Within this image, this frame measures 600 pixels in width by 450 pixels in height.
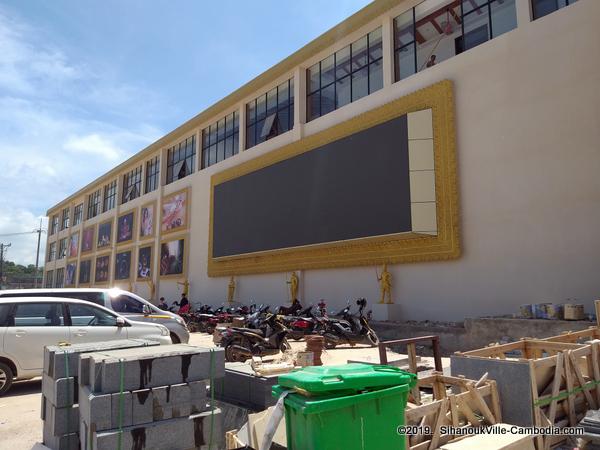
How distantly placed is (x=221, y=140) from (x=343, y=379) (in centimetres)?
2413

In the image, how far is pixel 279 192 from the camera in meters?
19.1

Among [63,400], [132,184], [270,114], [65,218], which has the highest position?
[270,114]

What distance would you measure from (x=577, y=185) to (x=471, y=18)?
22.7 ft

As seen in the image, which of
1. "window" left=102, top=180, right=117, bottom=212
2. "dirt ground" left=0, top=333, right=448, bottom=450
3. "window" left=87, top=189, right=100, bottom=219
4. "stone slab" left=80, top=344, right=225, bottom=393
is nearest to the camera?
"stone slab" left=80, top=344, right=225, bottom=393

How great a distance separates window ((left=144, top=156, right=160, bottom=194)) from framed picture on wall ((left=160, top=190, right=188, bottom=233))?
3332mm

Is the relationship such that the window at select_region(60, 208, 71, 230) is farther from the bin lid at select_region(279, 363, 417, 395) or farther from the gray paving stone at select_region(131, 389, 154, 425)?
the bin lid at select_region(279, 363, 417, 395)

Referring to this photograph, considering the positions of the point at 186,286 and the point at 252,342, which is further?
the point at 186,286

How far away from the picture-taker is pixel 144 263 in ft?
103

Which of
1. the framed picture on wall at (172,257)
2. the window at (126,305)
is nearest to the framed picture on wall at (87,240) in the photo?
the framed picture on wall at (172,257)

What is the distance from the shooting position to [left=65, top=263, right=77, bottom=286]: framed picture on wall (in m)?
45.2

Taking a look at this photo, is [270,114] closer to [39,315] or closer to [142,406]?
[39,315]

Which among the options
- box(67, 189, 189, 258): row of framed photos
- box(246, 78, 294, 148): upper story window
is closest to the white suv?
box(246, 78, 294, 148): upper story window

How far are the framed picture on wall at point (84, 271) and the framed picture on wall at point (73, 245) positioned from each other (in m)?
2.61

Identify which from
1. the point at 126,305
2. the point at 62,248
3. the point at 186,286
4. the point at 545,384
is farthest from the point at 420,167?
the point at 62,248
